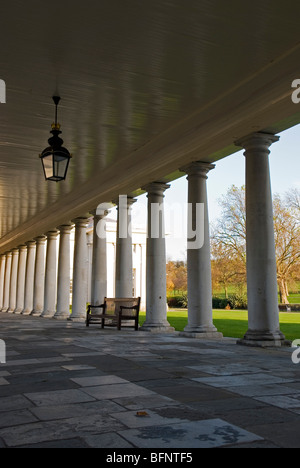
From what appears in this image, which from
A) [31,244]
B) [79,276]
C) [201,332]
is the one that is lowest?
[201,332]

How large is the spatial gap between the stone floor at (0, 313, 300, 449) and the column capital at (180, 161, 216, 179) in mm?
15054

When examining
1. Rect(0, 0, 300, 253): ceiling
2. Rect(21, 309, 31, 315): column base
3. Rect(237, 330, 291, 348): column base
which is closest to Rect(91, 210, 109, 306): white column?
Rect(0, 0, 300, 253): ceiling

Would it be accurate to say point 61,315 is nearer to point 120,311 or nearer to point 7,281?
point 120,311

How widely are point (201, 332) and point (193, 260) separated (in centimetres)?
498

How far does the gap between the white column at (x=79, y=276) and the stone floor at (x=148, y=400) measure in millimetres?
31925

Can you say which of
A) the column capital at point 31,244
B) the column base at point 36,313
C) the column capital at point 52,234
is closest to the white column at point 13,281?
the column capital at point 31,244

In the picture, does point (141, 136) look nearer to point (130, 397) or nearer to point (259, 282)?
point (259, 282)

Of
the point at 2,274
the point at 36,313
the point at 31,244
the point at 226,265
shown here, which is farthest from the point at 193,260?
the point at 2,274

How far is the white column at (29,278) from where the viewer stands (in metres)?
77.5

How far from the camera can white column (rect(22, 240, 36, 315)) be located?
77500 mm

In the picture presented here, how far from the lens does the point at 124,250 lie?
42938mm
